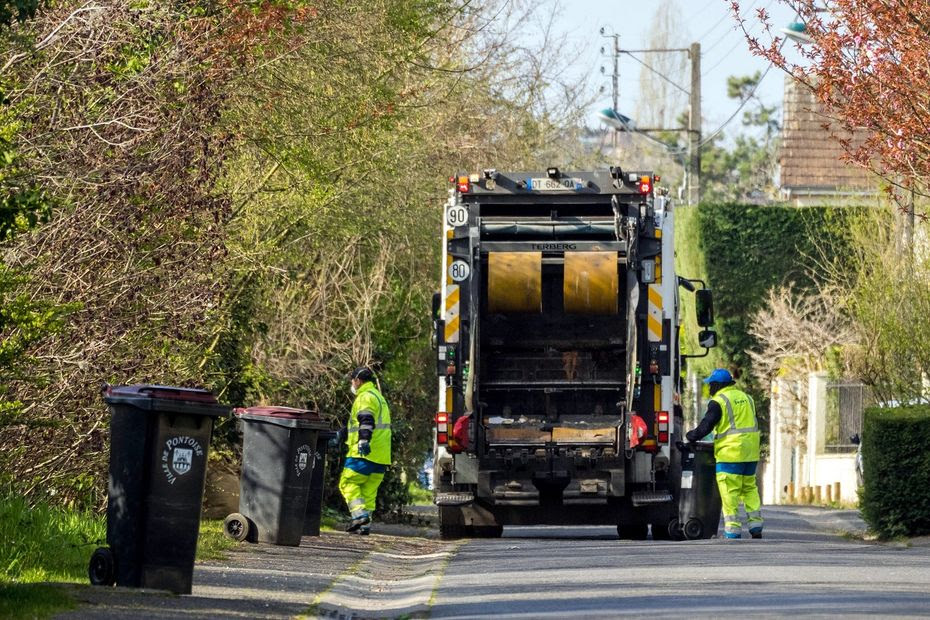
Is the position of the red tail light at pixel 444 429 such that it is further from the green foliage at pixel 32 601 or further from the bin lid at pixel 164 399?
the green foliage at pixel 32 601

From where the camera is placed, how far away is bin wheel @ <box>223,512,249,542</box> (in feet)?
46.3

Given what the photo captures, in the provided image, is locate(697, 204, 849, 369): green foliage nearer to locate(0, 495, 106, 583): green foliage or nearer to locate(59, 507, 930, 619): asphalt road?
locate(59, 507, 930, 619): asphalt road

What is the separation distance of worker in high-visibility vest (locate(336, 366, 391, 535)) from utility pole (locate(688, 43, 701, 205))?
60.0ft

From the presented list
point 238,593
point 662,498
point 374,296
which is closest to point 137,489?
point 238,593

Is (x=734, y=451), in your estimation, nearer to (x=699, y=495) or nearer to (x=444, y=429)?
(x=699, y=495)

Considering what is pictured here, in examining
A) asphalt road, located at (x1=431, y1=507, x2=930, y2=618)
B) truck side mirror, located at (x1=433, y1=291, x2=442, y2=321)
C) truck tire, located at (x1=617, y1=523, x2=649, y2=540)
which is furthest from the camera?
truck tire, located at (x1=617, y1=523, x2=649, y2=540)

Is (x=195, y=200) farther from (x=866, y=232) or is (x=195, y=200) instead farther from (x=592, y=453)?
(x=866, y=232)

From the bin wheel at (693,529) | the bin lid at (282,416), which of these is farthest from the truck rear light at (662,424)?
the bin lid at (282,416)

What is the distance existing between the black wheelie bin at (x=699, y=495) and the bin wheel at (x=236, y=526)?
4.21 meters

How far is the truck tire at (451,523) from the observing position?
16.4 m

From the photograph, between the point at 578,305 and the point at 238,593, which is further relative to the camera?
the point at 578,305

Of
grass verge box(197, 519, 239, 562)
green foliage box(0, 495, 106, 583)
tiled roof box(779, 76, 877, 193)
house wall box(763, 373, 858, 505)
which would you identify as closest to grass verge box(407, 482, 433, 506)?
house wall box(763, 373, 858, 505)

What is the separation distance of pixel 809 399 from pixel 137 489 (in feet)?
77.4

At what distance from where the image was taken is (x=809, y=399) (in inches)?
1273
